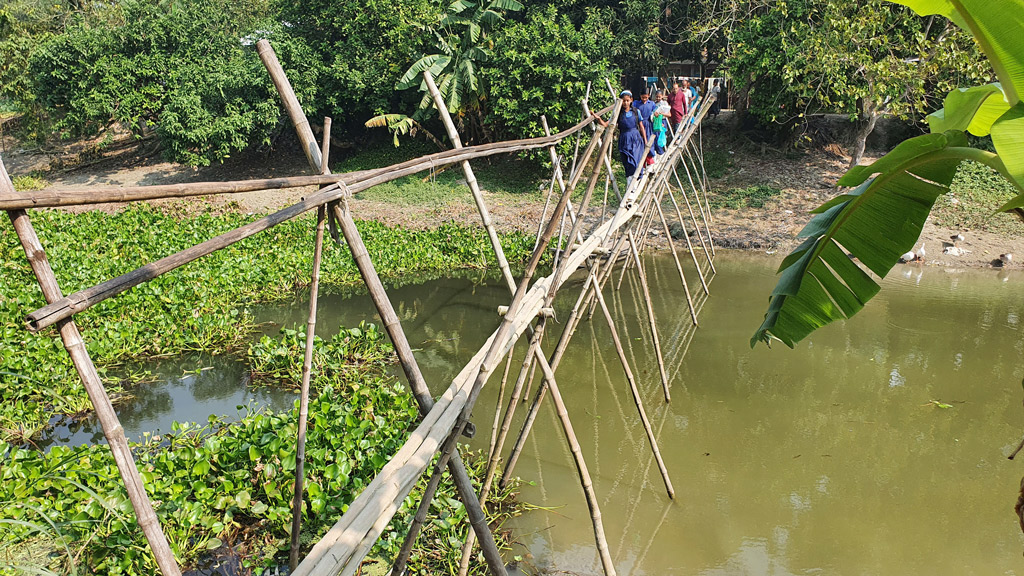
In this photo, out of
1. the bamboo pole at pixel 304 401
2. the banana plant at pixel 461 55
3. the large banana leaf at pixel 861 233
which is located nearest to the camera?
the large banana leaf at pixel 861 233

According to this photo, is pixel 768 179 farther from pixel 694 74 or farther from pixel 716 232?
pixel 694 74

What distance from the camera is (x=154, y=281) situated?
6.51 meters

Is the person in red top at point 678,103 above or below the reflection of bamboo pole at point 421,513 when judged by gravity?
above

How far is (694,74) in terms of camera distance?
1568cm

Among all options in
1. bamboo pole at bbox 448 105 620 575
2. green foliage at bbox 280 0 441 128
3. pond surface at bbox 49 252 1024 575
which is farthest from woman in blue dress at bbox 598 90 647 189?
green foliage at bbox 280 0 441 128

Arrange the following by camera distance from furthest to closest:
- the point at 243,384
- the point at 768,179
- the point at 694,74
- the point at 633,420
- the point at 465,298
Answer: the point at 694,74
the point at 768,179
the point at 465,298
the point at 243,384
the point at 633,420

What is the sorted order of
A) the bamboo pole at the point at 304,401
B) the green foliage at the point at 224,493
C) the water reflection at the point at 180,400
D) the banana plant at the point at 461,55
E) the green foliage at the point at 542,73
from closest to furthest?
the bamboo pole at the point at 304,401, the green foliage at the point at 224,493, the water reflection at the point at 180,400, the green foliage at the point at 542,73, the banana plant at the point at 461,55

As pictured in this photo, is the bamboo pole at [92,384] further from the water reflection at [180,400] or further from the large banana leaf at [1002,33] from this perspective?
the water reflection at [180,400]

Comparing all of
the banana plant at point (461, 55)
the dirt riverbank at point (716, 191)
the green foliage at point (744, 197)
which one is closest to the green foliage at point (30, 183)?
the dirt riverbank at point (716, 191)

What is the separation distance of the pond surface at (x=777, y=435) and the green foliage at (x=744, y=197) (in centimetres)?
397

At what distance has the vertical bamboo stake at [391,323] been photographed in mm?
2201

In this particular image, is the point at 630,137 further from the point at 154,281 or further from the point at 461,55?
the point at 461,55

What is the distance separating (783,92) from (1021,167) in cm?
1134

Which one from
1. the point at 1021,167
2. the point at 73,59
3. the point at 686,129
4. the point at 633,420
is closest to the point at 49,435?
the point at 633,420
